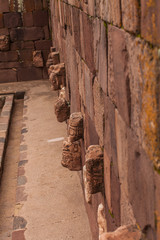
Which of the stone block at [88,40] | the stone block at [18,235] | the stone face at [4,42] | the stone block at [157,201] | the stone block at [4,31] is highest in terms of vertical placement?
the stone block at [88,40]

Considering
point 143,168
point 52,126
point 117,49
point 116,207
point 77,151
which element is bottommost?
point 52,126

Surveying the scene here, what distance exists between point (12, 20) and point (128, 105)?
9.99 meters

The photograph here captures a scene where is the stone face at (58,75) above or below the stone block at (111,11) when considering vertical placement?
below

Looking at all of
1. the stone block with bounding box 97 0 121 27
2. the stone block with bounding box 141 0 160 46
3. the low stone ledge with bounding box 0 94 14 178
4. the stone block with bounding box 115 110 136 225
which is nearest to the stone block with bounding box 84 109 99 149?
the stone block with bounding box 115 110 136 225

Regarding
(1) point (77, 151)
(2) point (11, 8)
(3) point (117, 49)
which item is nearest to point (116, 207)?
(3) point (117, 49)

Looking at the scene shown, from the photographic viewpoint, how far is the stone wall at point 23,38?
10.8 metres

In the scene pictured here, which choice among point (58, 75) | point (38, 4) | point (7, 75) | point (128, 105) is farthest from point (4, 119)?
point (128, 105)

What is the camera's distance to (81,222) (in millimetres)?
4055

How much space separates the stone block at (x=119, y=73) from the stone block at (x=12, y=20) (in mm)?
9499

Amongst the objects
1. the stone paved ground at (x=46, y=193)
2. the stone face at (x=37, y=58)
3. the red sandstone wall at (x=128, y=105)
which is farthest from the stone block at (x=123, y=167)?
the stone face at (x=37, y=58)

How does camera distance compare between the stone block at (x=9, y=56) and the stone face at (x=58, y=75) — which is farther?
the stone block at (x=9, y=56)

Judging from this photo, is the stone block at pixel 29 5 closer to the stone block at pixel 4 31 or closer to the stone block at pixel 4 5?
the stone block at pixel 4 5

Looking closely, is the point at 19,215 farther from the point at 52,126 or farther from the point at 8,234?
the point at 52,126

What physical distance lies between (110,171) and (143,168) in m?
0.84
